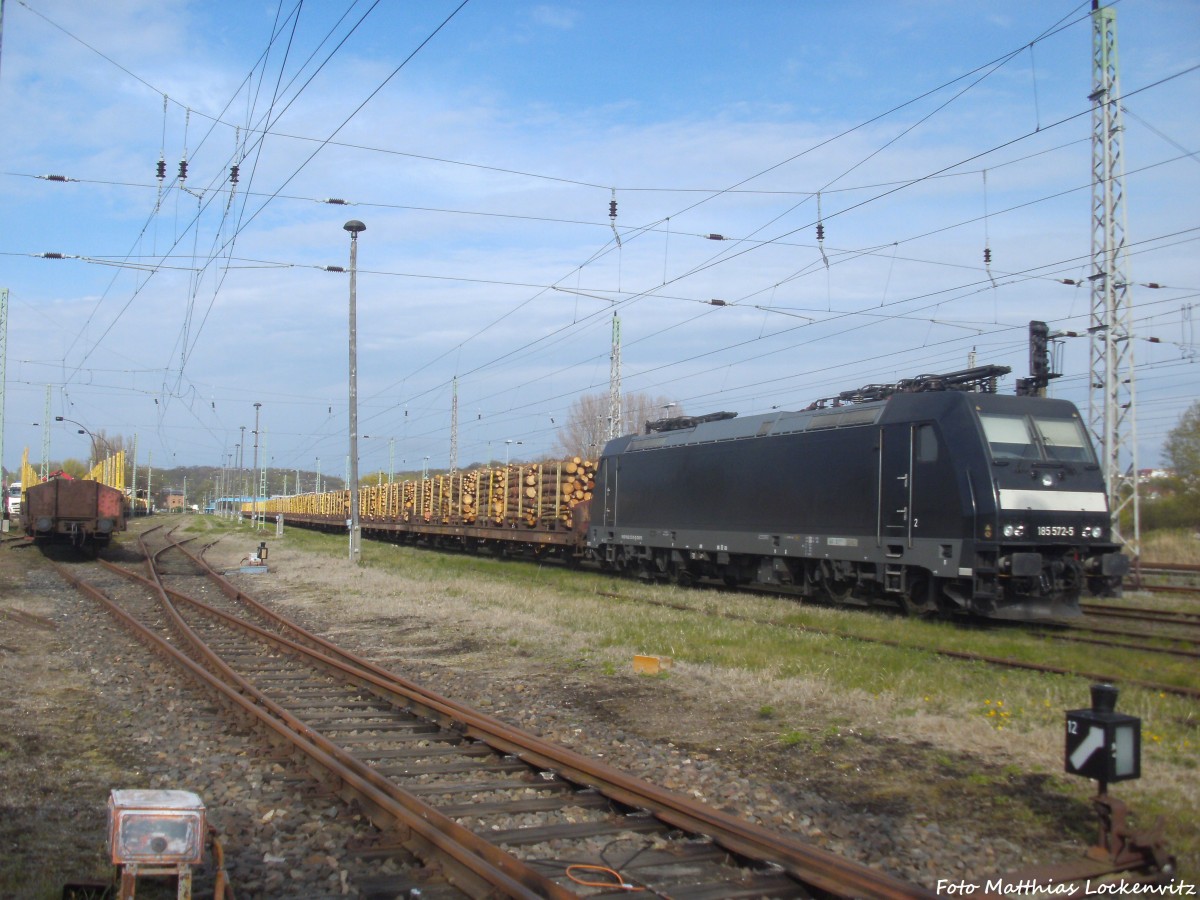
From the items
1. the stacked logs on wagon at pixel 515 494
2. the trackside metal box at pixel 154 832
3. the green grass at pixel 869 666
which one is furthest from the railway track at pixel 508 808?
the stacked logs on wagon at pixel 515 494

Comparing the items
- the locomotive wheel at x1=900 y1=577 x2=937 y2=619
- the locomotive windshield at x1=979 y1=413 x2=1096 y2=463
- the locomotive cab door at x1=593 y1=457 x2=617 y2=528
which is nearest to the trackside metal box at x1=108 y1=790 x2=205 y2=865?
the locomotive windshield at x1=979 y1=413 x2=1096 y2=463

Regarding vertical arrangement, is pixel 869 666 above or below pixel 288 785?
above

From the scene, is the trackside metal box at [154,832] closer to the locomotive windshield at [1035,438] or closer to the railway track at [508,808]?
the railway track at [508,808]

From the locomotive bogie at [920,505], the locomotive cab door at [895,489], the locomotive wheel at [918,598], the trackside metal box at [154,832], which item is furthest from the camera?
the locomotive wheel at [918,598]

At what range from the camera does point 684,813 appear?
216 inches

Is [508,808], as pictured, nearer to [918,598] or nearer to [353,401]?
[918,598]

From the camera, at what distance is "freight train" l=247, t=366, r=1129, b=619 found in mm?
13438

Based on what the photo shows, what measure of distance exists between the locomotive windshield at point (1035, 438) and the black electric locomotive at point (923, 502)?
0.07ft

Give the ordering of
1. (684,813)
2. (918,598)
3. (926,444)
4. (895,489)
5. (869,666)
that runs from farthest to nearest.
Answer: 1. (918,598)
2. (895,489)
3. (926,444)
4. (869,666)
5. (684,813)

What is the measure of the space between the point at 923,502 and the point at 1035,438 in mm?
1886

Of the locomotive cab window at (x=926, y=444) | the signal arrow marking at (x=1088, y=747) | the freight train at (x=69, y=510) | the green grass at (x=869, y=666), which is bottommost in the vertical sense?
the green grass at (x=869, y=666)

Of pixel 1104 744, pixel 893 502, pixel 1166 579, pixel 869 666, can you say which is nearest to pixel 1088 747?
pixel 1104 744

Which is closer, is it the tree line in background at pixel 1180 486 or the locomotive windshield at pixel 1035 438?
the locomotive windshield at pixel 1035 438

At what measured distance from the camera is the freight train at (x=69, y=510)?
28.5 metres
